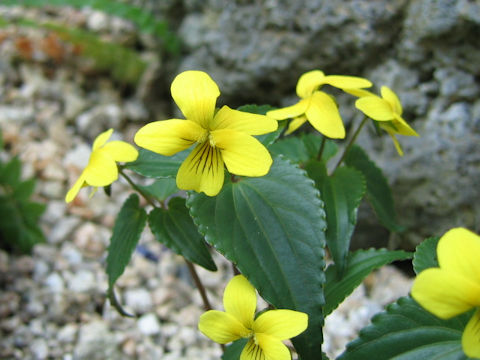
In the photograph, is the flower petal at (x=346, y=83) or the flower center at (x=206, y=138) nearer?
the flower center at (x=206, y=138)

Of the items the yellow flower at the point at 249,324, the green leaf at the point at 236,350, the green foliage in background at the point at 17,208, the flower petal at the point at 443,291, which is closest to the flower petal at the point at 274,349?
the yellow flower at the point at 249,324

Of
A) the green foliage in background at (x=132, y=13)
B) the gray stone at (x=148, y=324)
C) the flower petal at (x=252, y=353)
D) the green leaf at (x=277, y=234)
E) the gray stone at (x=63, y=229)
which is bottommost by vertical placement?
the gray stone at (x=148, y=324)

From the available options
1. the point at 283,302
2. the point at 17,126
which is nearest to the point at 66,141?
the point at 17,126

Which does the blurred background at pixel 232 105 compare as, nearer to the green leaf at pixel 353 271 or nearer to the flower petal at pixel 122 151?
the green leaf at pixel 353 271

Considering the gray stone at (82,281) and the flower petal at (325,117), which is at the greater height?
the flower petal at (325,117)

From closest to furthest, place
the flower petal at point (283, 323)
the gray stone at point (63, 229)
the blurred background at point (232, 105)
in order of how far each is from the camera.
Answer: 1. the flower petal at point (283, 323)
2. the blurred background at point (232, 105)
3. the gray stone at point (63, 229)

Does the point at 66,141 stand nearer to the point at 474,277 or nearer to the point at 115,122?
the point at 115,122
